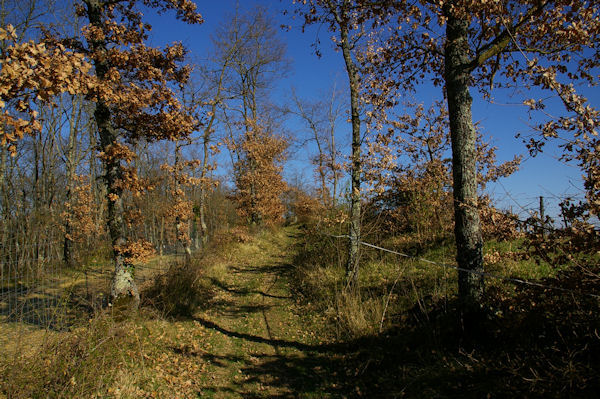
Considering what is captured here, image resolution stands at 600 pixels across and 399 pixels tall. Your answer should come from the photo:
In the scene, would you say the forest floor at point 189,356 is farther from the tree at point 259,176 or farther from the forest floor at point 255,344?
the tree at point 259,176

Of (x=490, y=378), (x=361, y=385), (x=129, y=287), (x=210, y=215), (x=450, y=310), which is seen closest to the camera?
(x=490, y=378)

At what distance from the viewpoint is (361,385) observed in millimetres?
4402

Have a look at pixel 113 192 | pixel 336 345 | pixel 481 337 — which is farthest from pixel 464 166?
pixel 113 192

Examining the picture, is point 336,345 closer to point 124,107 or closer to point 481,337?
point 481,337

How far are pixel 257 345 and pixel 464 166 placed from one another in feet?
16.5

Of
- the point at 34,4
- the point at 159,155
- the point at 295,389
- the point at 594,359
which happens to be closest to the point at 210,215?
the point at 159,155

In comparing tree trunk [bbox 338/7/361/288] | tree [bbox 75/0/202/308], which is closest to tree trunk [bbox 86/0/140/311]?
tree [bbox 75/0/202/308]

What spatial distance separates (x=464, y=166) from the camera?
4.50m

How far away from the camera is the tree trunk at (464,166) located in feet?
14.6

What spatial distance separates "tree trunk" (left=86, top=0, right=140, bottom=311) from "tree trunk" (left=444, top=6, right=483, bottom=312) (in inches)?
256

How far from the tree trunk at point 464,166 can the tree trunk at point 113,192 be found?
6.50 meters

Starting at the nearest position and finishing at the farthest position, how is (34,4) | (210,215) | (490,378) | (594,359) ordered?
(594,359)
(490,378)
(34,4)
(210,215)

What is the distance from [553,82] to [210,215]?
3986cm

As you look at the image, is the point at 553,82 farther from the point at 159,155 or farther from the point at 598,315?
the point at 159,155
